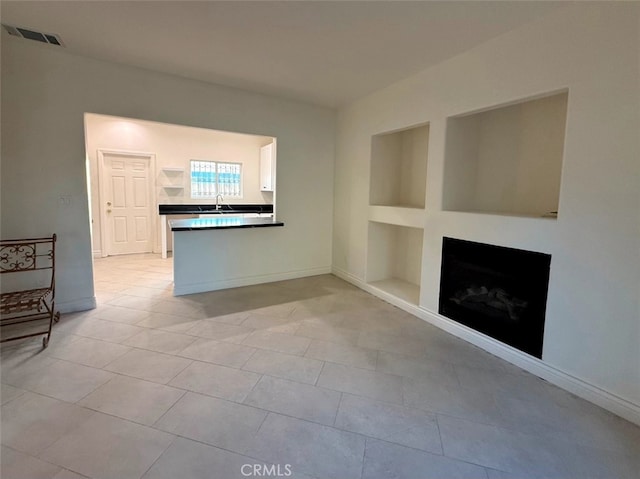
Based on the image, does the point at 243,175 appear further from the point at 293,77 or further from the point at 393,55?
the point at 393,55

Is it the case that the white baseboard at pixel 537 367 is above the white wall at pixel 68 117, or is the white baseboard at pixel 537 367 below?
below

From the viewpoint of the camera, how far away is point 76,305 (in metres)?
3.44

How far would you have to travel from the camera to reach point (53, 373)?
7.51 ft

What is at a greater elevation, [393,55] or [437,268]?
[393,55]

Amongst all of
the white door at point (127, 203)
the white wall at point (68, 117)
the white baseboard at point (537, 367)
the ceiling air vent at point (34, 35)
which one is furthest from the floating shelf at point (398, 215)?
the white door at point (127, 203)

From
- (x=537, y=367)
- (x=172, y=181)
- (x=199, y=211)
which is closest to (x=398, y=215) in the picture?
(x=537, y=367)

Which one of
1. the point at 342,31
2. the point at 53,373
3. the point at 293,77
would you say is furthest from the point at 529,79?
the point at 53,373

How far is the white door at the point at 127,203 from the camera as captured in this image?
6.16 metres

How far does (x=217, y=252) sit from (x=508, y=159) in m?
3.64

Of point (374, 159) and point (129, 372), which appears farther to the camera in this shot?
point (374, 159)

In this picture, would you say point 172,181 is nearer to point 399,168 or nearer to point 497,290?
point 399,168

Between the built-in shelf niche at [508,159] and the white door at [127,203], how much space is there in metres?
5.91

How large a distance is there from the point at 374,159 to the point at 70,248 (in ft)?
12.2

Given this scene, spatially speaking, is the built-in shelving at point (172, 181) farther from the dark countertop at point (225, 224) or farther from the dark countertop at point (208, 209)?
the dark countertop at point (225, 224)
